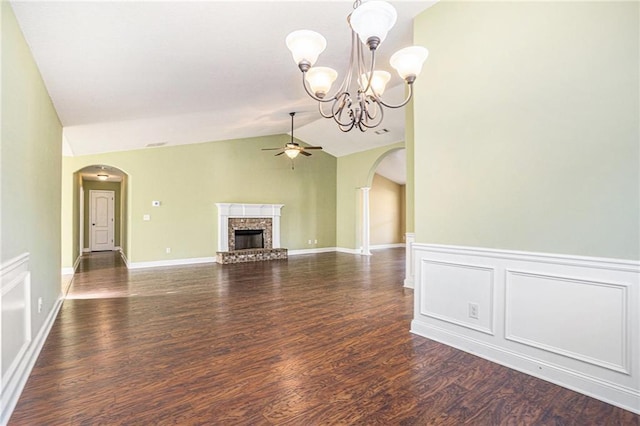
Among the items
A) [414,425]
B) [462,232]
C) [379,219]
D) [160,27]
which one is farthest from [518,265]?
[379,219]

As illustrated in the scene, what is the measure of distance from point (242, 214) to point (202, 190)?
1.15m

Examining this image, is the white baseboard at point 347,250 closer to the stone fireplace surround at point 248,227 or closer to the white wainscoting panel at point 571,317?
the stone fireplace surround at point 248,227

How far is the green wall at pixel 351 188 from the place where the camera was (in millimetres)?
9250

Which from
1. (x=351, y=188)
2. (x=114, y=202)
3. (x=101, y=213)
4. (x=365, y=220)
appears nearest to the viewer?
(x=365, y=220)

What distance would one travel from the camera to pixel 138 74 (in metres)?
3.14

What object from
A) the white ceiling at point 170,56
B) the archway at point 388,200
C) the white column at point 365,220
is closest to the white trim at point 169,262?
the white ceiling at point 170,56

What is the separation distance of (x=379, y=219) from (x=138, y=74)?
9.35 m

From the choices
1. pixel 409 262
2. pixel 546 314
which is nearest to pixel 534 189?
pixel 546 314

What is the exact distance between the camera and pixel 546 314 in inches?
88.5

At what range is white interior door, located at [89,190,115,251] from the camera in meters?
10.2

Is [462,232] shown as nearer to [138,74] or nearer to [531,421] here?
[531,421]

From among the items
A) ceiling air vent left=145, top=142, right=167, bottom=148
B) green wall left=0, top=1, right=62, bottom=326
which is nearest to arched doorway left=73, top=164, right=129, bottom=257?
ceiling air vent left=145, top=142, right=167, bottom=148

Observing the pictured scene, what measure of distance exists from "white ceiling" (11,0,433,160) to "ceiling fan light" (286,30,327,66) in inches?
25.0

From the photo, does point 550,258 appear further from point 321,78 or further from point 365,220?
point 365,220
